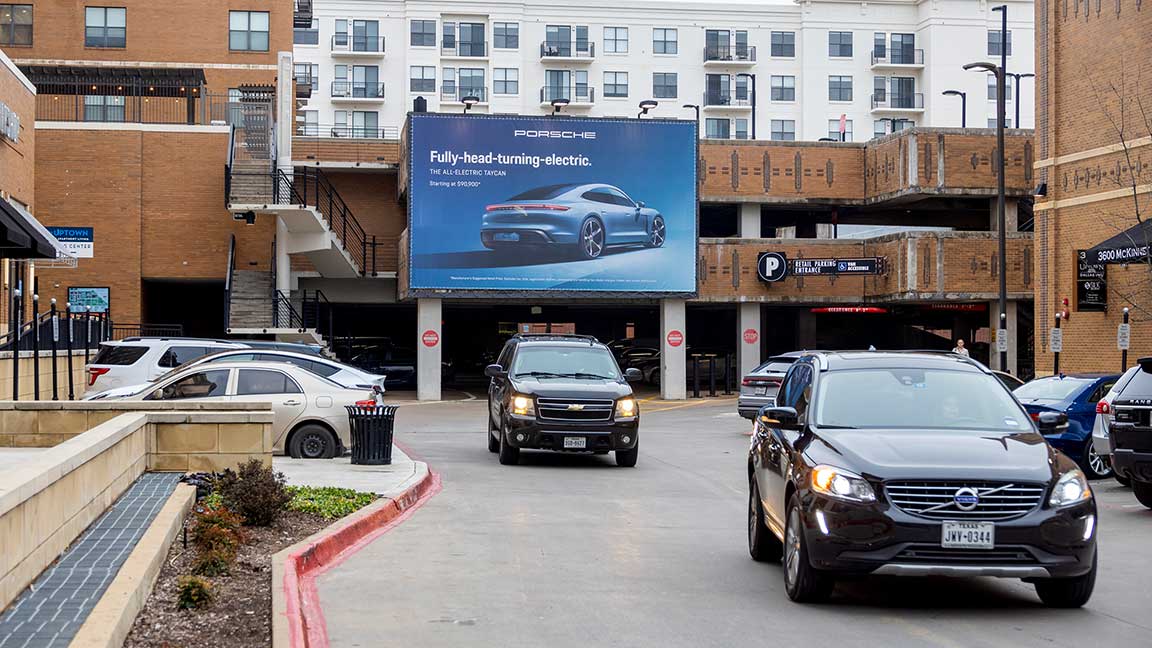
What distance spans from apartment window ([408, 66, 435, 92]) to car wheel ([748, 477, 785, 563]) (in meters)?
74.2

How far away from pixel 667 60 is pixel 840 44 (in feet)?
37.3

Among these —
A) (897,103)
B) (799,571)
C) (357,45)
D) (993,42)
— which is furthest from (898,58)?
(799,571)

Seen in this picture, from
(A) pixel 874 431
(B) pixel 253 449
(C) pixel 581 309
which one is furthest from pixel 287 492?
(C) pixel 581 309

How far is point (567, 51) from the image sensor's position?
83750 mm

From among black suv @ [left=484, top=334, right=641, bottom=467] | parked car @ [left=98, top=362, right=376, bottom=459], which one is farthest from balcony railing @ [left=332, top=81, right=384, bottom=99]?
parked car @ [left=98, top=362, right=376, bottom=459]

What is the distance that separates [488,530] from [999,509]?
19.1 ft

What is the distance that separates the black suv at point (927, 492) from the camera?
27.3 feet

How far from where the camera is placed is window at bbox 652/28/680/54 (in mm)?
85000

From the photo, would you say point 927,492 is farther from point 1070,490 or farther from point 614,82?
point 614,82

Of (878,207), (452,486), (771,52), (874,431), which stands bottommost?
(452,486)

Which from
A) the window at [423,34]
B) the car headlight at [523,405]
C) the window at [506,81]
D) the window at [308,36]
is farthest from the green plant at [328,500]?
the window at [308,36]

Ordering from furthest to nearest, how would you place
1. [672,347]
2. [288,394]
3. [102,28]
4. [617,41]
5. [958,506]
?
[617,41], [102,28], [672,347], [288,394], [958,506]

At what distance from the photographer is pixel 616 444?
19.3 m

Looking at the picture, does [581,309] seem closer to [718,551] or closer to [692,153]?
[692,153]
